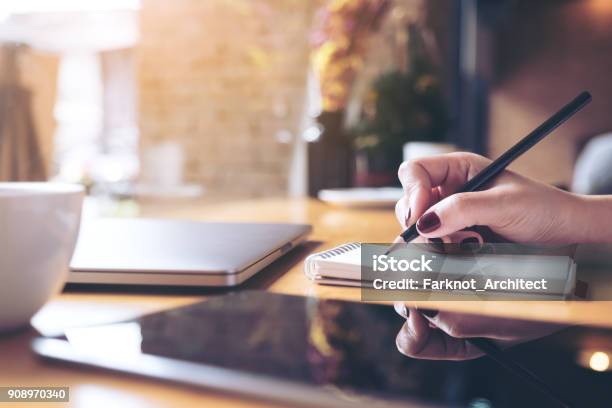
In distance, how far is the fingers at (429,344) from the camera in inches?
11.4

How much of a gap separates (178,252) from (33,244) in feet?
0.65

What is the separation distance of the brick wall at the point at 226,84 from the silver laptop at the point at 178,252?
2.91 m

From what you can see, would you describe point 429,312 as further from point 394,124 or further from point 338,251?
point 394,124

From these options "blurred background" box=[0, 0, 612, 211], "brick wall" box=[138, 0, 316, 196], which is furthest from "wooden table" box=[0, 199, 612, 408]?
"brick wall" box=[138, 0, 316, 196]

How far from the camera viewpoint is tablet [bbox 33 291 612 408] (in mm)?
234

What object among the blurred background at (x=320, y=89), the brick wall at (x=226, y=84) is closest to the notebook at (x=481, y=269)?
the blurred background at (x=320, y=89)

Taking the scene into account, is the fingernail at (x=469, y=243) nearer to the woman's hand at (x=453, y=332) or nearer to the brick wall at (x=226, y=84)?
the woman's hand at (x=453, y=332)

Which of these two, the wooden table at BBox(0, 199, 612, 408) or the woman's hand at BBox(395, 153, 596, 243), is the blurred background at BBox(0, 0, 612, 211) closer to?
the woman's hand at BBox(395, 153, 596, 243)

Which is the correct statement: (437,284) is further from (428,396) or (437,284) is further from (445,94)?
(445,94)

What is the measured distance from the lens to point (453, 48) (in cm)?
317

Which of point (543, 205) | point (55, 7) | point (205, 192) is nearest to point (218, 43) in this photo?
point (205, 192)

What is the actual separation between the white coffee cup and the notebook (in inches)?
8.4

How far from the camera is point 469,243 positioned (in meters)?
0.51

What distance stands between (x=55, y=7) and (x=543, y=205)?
5.74m
